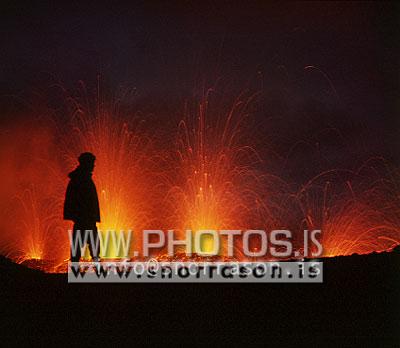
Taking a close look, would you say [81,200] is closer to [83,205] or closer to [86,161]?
[83,205]

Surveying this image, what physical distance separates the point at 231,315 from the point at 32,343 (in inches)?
120

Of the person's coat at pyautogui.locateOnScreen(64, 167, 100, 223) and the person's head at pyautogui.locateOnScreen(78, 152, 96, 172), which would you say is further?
the person's head at pyautogui.locateOnScreen(78, 152, 96, 172)

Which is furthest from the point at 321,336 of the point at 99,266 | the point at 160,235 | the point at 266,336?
the point at 160,235

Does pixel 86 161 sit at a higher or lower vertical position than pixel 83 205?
higher

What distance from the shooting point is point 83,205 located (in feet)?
33.2

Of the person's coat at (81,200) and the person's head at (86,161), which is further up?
the person's head at (86,161)

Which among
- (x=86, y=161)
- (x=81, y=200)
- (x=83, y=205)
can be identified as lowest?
(x=83, y=205)

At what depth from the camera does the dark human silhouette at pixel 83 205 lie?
10.1 metres

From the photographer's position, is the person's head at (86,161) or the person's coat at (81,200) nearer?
the person's coat at (81,200)

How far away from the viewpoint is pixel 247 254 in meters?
13.1

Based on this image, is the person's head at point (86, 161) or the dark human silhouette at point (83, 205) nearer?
the dark human silhouette at point (83, 205)

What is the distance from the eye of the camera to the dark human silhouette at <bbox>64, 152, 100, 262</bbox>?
398 inches

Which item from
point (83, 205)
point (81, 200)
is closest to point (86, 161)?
point (81, 200)

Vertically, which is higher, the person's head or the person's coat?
the person's head
